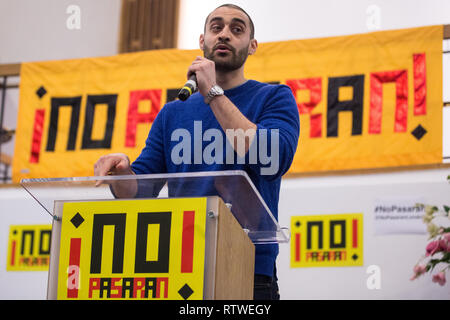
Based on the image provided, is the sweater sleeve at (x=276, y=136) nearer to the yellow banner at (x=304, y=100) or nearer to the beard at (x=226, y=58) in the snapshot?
the beard at (x=226, y=58)

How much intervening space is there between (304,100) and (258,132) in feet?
12.2

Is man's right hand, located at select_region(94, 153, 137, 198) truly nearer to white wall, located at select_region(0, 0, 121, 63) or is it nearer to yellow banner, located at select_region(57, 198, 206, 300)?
yellow banner, located at select_region(57, 198, 206, 300)

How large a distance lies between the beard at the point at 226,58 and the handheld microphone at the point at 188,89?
0.22 meters

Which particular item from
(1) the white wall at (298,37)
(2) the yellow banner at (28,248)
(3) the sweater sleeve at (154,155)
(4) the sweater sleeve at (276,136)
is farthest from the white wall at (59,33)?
(4) the sweater sleeve at (276,136)

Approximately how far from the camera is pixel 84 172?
18.9ft

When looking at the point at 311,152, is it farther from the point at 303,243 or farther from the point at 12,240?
the point at 12,240

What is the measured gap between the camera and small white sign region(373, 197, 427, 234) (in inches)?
196

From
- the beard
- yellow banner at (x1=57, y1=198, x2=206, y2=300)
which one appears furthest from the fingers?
the beard

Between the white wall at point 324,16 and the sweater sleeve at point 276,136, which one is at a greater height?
the white wall at point 324,16

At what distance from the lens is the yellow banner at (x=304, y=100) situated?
5.15 metres

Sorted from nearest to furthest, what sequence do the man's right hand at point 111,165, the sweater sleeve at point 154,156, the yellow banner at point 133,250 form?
the yellow banner at point 133,250
the man's right hand at point 111,165
the sweater sleeve at point 154,156

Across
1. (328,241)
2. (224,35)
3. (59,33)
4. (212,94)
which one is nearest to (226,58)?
(224,35)

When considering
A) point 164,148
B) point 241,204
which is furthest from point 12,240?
point 241,204

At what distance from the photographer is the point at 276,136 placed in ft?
5.79
